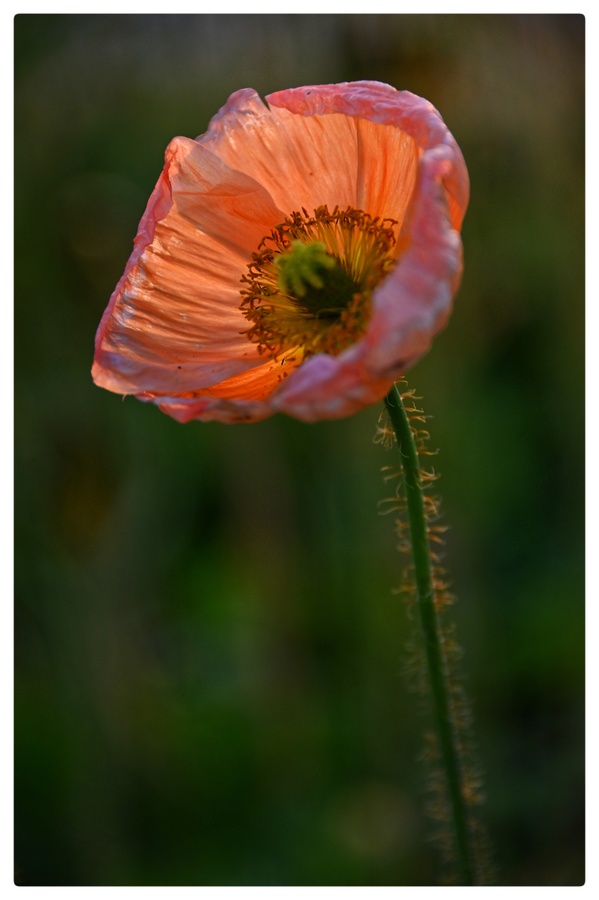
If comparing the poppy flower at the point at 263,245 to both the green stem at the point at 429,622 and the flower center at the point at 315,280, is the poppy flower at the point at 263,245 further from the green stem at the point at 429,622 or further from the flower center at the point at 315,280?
the green stem at the point at 429,622

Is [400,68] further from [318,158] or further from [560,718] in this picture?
[560,718]

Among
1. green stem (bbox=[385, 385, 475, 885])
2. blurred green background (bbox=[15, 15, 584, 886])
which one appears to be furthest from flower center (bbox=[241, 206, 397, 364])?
blurred green background (bbox=[15, 15, 584, 886])

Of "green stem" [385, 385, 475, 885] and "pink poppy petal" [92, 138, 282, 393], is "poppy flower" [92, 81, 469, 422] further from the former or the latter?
"green stem" [385, 385, 475, 885]

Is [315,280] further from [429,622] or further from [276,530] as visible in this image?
[276,530]

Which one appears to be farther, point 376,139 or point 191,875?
point 191,875

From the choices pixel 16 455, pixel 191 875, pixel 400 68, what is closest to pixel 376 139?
pixel 400 68

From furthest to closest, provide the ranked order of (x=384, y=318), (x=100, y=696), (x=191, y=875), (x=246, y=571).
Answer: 1. (x=246, y=571)
2. (x=100, y=696)
3. (x=191, y=875)
4. (x=384, y=318)

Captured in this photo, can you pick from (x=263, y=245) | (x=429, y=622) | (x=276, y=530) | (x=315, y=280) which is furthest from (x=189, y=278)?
(x=276, y=530)
